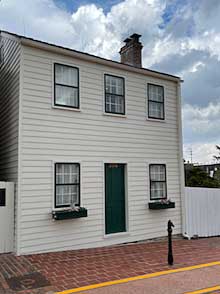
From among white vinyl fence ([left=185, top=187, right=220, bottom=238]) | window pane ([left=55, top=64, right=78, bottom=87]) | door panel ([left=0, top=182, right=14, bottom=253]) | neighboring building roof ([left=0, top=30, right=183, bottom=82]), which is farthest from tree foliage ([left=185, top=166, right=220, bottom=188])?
door panel ([left=0, top=182, right=14, bottom=253])

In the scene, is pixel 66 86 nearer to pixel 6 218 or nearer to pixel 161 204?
pixel 6 218

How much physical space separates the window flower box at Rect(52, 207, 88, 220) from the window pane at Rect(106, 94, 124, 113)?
3.37 meters

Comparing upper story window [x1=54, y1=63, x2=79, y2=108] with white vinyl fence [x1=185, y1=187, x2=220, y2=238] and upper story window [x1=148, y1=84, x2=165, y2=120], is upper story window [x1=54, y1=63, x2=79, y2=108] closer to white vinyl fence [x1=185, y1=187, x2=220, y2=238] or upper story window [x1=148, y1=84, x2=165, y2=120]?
upper story window [x1=148, y1=84, x2=165, y2=120]

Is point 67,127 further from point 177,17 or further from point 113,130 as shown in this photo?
point 177,17

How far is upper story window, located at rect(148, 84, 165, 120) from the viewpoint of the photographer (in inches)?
Answer: 423

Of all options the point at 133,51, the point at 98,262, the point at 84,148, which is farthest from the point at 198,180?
the point at 98,262

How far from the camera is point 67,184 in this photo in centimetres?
859

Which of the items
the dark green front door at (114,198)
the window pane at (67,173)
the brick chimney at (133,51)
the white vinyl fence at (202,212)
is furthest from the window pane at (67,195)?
the brick chimney at (133,51)

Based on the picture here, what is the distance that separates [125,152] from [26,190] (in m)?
3.53

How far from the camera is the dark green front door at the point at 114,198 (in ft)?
30.7

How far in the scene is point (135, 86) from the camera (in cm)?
1037

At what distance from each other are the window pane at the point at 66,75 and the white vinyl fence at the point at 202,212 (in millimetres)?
5649

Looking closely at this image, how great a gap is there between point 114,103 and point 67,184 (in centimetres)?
321

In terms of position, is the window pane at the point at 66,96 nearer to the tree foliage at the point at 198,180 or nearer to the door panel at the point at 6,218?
the door panel at the point at 6,218
